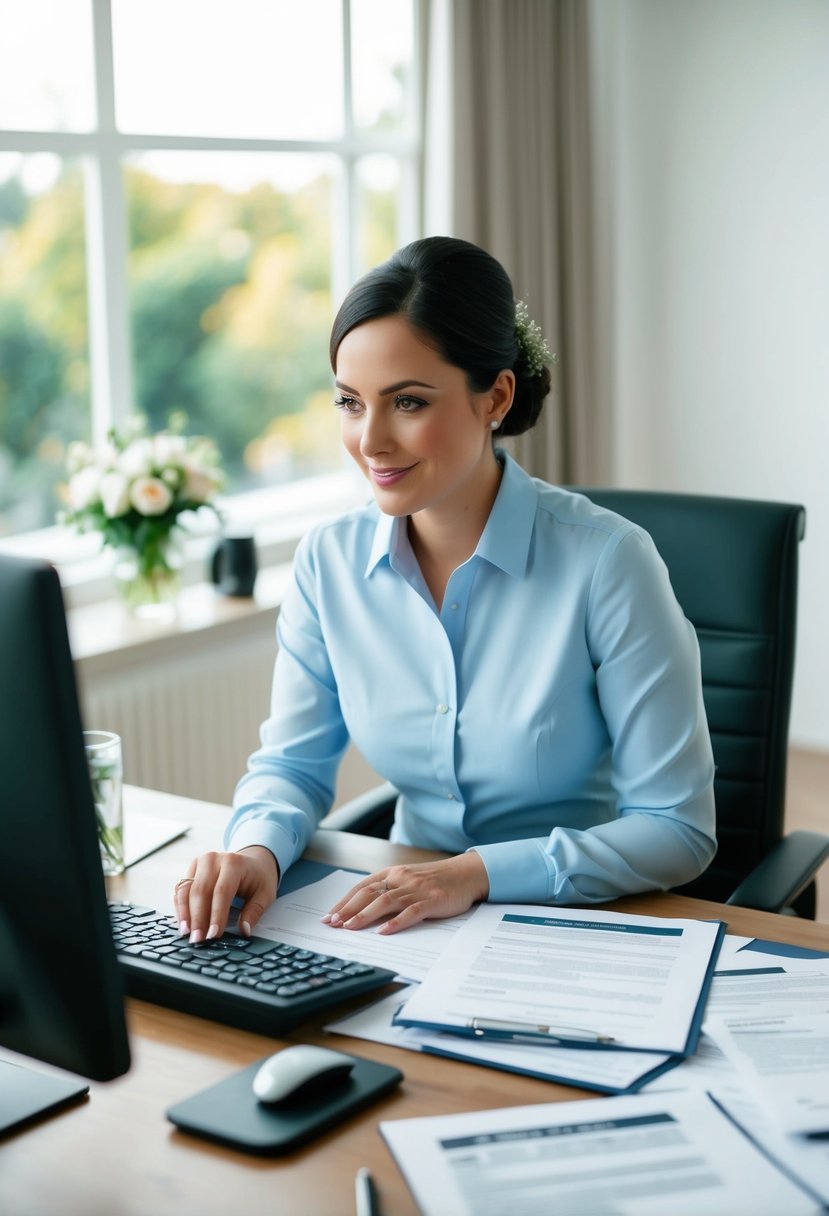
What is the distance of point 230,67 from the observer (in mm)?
3154

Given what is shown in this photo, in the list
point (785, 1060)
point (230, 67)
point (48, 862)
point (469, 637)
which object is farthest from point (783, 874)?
point (230, 67)

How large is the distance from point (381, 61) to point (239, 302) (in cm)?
74

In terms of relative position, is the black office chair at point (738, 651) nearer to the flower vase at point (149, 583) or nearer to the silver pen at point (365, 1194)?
the silver pen at point (365, 1194)

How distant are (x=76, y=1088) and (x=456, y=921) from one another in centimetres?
40

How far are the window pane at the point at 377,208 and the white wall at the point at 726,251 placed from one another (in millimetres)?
611

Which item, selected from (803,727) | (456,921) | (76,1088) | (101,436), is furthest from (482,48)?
(76,1088)

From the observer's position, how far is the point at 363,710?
1.63 m

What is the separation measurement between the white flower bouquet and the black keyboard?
4.91 ft

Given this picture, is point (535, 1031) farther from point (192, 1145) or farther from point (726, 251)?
point (726, 251)

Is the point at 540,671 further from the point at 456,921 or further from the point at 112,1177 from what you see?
the point at 112,1177

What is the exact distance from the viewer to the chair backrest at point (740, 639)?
1771mm

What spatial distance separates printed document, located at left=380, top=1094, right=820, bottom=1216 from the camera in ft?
2.80

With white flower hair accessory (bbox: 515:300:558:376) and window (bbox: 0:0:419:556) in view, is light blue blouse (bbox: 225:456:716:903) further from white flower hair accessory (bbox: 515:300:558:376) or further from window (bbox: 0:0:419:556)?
window (bbox: 0:0:419:556)

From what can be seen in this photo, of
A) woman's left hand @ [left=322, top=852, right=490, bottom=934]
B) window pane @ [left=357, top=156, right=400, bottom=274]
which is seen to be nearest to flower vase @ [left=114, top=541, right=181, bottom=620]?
window pane @ [left=357, top=156, right=400, bottom=274]
